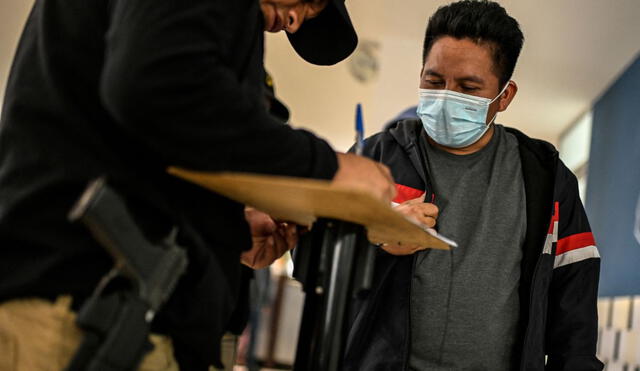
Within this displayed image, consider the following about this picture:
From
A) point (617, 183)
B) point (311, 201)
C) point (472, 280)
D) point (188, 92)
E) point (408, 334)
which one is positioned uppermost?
point (617, 183)

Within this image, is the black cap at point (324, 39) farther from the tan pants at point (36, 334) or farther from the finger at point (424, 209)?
the tan pants at point (36, 334)

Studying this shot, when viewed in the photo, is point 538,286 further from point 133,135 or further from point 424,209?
point 133,135

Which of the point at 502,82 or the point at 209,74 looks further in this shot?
the point at 502,82

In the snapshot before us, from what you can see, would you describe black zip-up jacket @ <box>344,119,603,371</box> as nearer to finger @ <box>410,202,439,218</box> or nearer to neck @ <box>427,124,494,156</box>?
neck @ <box>427,124,494,156</box>

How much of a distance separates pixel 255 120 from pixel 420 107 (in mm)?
1114

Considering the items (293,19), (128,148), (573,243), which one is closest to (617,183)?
(573,243)

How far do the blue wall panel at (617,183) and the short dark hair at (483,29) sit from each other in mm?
2446

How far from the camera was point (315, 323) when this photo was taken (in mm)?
1159

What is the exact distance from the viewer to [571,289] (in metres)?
1.84

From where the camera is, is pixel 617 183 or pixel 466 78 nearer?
pixel 466 78

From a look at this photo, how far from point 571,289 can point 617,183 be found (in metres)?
3.06

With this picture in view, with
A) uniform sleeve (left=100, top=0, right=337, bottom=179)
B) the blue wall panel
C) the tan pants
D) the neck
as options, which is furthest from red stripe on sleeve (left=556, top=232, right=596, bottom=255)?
the blue wall panel

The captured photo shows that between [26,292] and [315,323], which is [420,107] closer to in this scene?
[315,323]

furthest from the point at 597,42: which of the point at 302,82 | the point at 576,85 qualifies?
the point at 302,82
